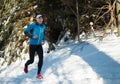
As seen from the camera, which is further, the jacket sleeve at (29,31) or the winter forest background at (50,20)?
the winter forest background at (50,20)

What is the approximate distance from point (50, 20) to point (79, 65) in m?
5.10

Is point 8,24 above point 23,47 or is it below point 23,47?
above

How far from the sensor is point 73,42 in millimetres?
14477

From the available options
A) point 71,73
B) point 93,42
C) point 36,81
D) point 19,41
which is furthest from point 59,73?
point 19,41

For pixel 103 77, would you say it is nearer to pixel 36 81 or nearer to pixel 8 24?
pixel 36 81

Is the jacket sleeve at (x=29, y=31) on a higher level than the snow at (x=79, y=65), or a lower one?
higher

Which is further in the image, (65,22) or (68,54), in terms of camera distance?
(65,22)

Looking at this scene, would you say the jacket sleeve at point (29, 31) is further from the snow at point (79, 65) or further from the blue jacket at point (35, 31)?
the snow at point (79, 65)

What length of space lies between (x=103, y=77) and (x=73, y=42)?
592cm

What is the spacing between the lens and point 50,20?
1496 cm

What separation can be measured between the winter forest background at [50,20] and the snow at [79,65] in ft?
2.95

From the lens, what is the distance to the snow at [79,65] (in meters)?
8.81

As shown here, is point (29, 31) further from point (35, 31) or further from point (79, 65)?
point (79, 65)

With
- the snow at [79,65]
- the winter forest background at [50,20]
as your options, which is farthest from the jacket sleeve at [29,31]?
the winter forest background at [50,20]
